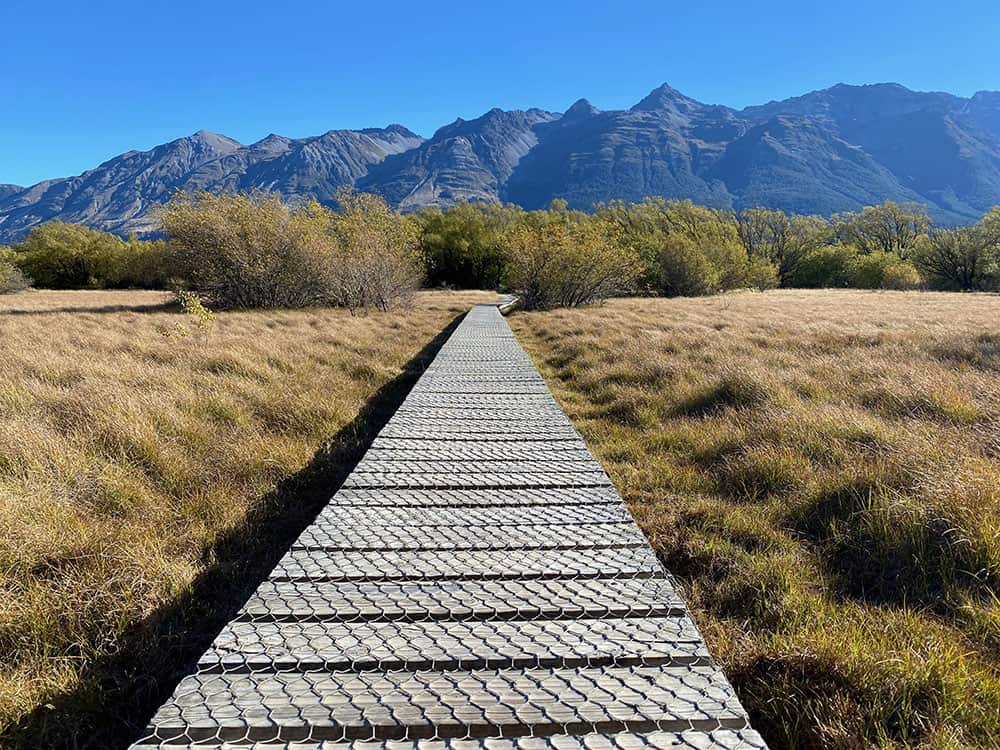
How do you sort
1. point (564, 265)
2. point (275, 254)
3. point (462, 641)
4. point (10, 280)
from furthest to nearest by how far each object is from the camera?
point (10, 280)
point (564, 265)
point (275, 254)
point (462, 641)

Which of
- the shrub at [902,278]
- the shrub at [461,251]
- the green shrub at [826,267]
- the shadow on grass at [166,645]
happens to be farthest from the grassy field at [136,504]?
the green shrub at [826,267]

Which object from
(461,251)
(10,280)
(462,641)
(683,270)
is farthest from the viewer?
(461,251)

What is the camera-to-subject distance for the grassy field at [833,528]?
1.74 metres

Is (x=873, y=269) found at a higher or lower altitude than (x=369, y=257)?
lower

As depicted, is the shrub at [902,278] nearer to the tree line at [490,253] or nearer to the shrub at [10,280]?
the tree line at [490,253]

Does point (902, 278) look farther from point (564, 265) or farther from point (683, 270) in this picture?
point (564, 265)

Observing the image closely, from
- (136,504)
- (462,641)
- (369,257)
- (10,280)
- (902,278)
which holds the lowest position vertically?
(136,504)

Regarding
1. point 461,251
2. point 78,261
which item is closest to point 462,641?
point 461,251

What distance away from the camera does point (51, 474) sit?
3.56 metres

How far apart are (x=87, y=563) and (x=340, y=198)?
82.3ft

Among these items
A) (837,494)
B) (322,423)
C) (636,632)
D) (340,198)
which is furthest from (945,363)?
(340,198)

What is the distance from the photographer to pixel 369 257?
2169 cm

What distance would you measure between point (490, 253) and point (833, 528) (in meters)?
50.6

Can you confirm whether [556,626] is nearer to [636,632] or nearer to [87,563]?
[636,632]
